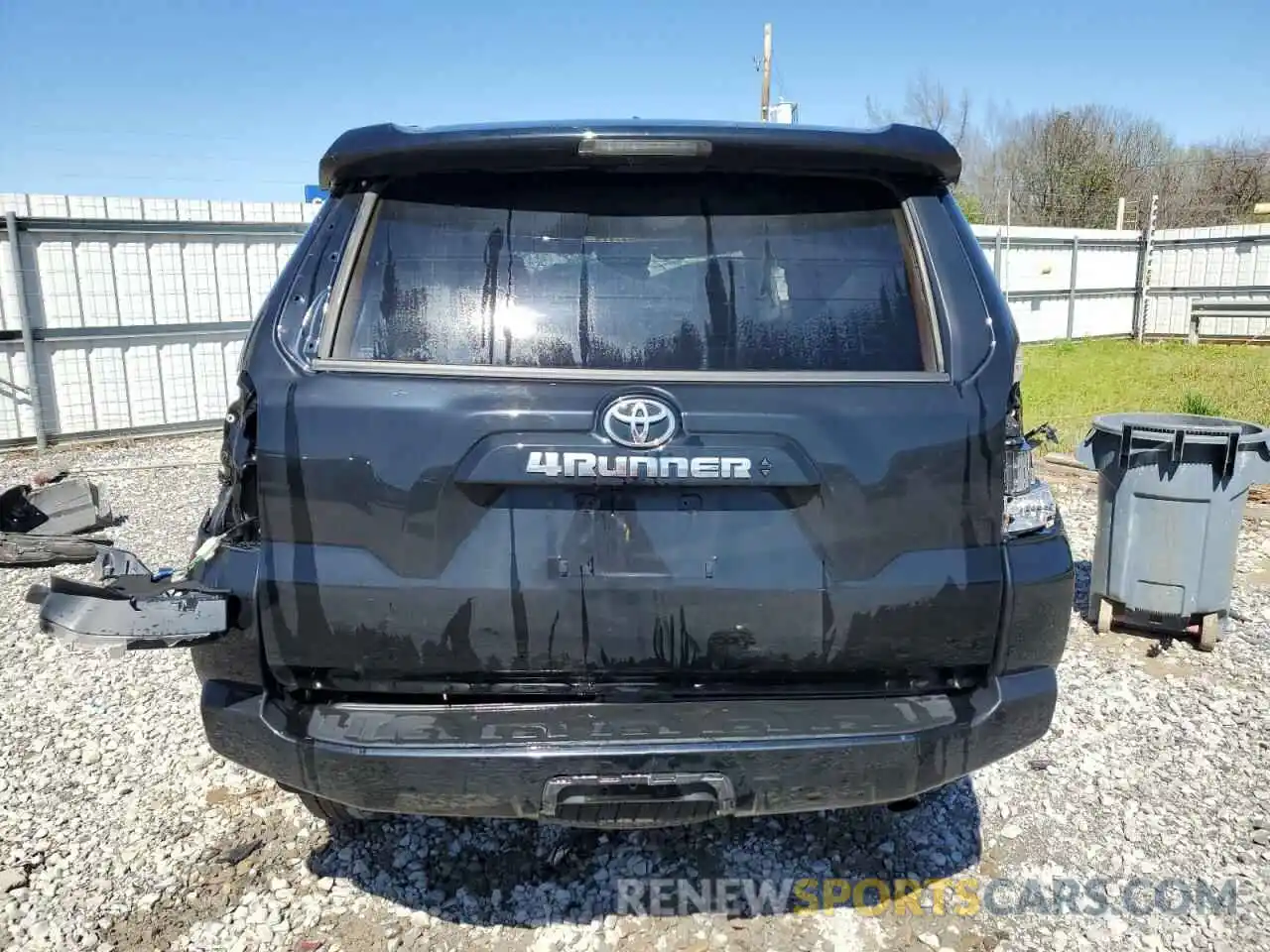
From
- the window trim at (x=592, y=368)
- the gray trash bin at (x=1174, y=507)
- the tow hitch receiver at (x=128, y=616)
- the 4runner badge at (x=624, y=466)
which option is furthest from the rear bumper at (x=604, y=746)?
the gray trash bin at (x=1174, y=507)

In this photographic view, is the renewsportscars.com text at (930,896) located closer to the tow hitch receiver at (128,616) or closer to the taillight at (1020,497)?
the taillight at (1020,497)

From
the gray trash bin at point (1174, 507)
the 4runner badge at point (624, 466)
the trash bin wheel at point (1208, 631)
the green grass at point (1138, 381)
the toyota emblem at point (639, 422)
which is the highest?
the toyota emblem at point (639, 422)

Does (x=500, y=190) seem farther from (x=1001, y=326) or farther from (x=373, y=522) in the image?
(x=1001, y=326)

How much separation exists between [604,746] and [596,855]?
3.47 feet

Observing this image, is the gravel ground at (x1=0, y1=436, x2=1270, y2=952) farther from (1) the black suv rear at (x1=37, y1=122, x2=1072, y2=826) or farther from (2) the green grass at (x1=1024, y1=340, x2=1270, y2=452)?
(2) the green grass at (x1=1024, y1=340, x2=1270, y2=452)

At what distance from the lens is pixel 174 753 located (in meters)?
3.43

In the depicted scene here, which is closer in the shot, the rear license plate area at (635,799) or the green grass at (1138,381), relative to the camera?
the rear license plate area at (635,799)

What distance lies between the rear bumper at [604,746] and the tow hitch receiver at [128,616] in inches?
6.8

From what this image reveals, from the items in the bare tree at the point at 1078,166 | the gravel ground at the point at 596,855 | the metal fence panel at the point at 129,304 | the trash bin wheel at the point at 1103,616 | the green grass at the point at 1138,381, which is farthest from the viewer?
the bare tree at the point at 1078,166

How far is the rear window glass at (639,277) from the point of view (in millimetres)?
2066

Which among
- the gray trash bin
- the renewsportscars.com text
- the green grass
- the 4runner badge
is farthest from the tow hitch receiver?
the green grass

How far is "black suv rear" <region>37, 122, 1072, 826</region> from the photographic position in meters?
1.91

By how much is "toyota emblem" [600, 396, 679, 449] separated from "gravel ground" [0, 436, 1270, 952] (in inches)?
55.5

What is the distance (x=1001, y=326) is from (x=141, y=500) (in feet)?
A: 23.3
